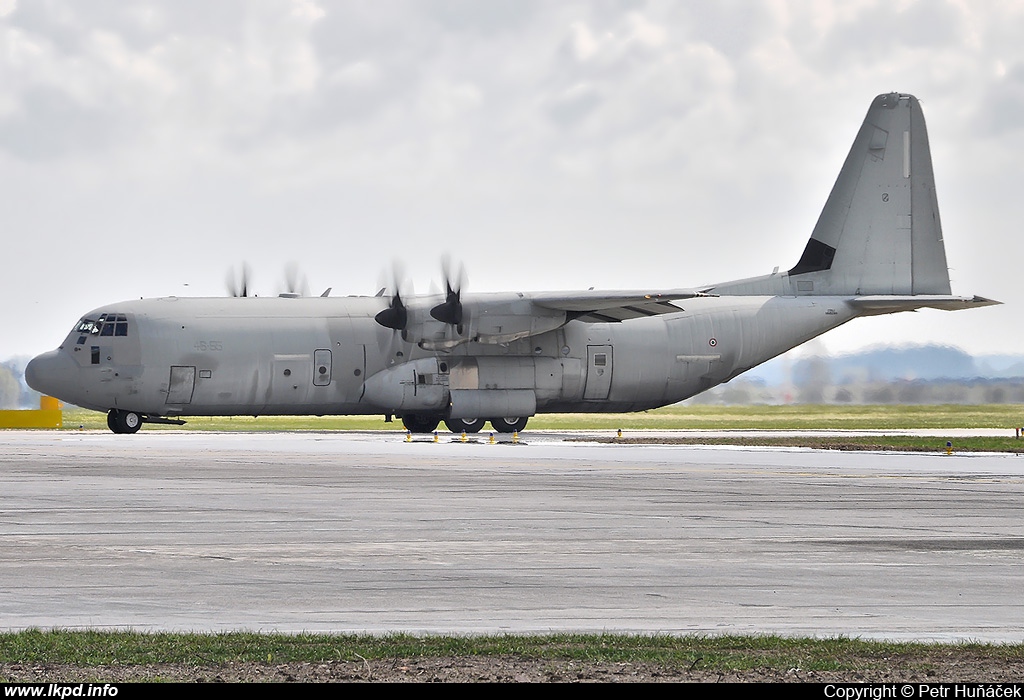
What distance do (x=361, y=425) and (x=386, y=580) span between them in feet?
147

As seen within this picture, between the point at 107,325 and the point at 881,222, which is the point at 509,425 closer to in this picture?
the point at 107,325

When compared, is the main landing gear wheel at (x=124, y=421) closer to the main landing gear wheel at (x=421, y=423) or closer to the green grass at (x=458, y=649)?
the main landing gear wheel at (x=421, y=423)

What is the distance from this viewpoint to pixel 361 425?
5694 cm

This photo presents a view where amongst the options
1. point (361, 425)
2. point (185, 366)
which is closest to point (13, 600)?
point (185, 366)

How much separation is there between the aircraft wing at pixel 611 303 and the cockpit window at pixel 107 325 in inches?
538

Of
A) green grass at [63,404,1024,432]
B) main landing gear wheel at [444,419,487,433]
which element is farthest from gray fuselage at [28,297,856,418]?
green grass at [63,404,1024,432]

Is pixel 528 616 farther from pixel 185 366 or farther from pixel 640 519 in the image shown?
pixel 185 366

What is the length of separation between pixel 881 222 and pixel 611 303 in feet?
46.1

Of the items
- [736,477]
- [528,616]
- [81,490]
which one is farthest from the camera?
[736,477]

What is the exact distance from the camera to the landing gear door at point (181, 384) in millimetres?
43188

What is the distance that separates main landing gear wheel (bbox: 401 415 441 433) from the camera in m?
47.6

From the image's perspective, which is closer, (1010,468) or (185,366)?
(1010,468)

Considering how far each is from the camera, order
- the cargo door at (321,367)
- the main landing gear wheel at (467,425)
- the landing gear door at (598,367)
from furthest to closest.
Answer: the main landing gear wheel at (467,425)
the landing gear door at (598,367)
the cargo door at (321,367)

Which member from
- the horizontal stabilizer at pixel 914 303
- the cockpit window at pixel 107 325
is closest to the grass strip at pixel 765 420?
the horizontal stabilizer at pixel 914 303
